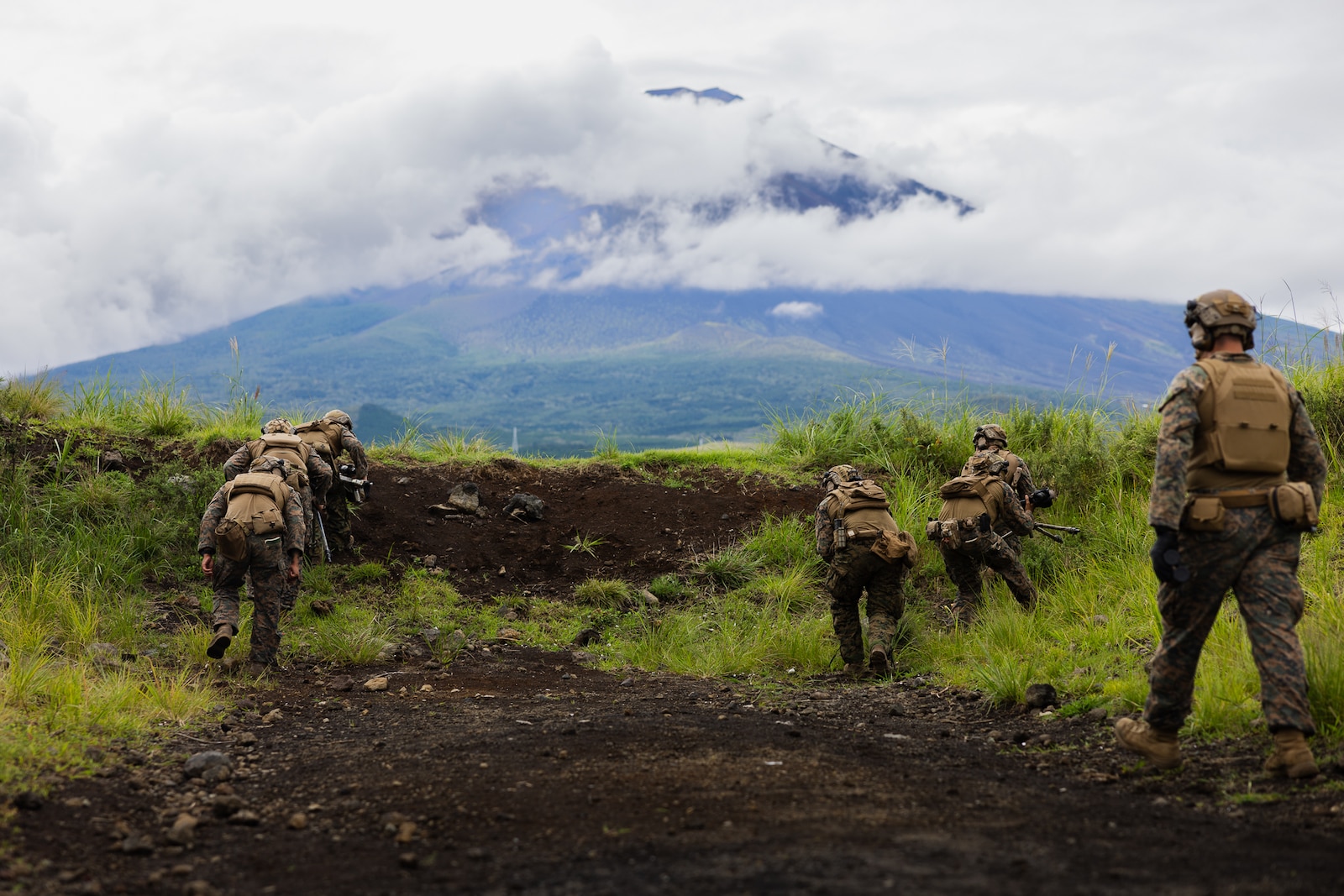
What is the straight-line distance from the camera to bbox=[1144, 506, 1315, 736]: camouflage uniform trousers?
459cm

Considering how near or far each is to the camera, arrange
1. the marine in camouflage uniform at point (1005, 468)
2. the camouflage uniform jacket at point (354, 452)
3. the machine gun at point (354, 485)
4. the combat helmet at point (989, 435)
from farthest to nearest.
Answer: the camouflage uniform jacket at point (354, 452), the machine gun at point (354, 485), the combat helmet at point (989, 435), the marine in camouflage uniform at point (1005, 468)

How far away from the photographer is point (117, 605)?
31.4 feet

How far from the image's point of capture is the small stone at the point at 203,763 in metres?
5.25

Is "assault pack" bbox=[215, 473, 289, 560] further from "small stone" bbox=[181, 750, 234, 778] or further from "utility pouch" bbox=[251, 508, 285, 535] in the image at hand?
"small stone" bbox=[181, 750, 234, 778]

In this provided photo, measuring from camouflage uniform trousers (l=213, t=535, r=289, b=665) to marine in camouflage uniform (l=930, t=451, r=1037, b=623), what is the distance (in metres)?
5.56

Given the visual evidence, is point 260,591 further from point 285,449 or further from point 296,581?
point 285,449

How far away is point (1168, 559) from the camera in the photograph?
4.68m

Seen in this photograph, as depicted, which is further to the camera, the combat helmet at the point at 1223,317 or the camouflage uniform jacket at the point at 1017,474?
the camouflage uniform jacket at the point at 1017,474

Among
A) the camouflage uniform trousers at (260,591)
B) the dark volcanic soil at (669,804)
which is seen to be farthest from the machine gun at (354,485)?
the dark volcanic soil at (669,804)

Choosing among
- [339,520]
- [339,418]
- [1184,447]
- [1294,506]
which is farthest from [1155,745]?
[339,418]

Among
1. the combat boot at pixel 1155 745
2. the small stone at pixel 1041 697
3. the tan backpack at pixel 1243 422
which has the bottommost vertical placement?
the small stone at pixel 1041 697

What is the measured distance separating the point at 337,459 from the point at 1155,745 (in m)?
9.19

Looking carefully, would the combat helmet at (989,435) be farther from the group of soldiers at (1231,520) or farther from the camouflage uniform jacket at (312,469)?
the camouflage uniform jacket at (312,469)

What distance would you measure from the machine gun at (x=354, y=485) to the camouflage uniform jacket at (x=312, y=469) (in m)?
0.35
